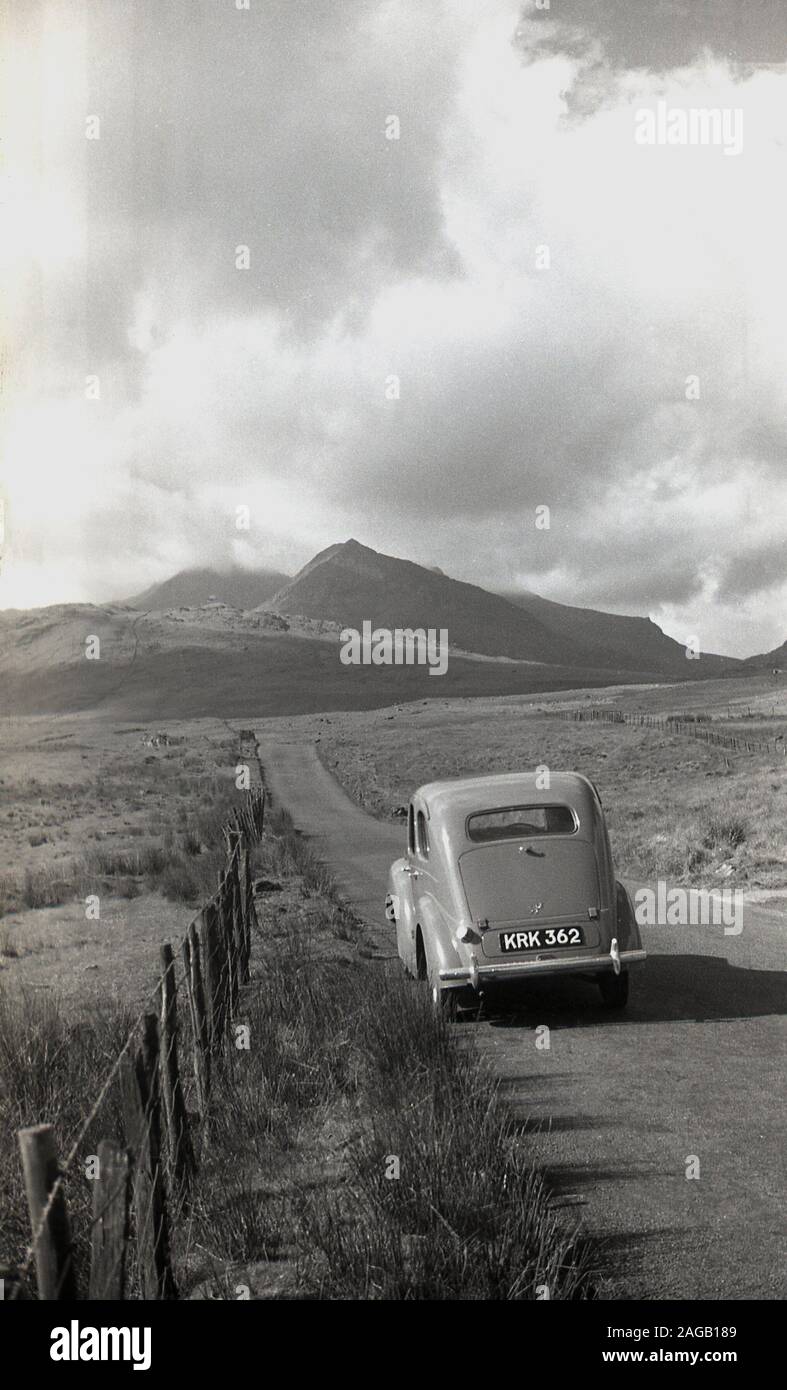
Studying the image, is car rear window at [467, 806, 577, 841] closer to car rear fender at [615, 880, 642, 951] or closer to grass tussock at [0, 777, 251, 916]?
car rear fender at [615, 880, 642, 951]

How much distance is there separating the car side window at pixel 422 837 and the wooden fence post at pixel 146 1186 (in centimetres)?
Answer: 633

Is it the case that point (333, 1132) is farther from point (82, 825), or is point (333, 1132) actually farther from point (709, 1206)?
point (82, 825)

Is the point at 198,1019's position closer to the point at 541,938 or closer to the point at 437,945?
the point at 437,945

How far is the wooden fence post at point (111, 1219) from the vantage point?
342 cm

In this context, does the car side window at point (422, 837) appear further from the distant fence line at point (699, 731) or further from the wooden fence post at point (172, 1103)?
the distant fence line at point (699, 731)

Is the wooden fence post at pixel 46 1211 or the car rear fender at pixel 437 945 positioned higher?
the wooden fence post at pixel 46 1211

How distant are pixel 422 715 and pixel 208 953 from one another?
316ft

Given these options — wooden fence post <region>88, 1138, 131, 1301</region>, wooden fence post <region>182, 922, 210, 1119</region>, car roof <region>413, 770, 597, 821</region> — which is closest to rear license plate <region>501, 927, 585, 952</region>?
car roof <region>413, 770, 597, 821</region>

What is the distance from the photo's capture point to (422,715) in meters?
105

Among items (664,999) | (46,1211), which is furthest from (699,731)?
(46,1211)

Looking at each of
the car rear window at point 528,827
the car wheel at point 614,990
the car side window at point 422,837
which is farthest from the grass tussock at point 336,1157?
the car side window at point 422,837

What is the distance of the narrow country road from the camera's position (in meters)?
5.09

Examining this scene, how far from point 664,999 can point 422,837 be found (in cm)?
258
